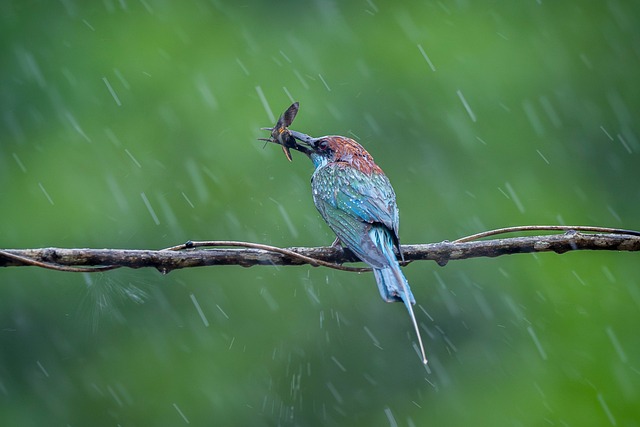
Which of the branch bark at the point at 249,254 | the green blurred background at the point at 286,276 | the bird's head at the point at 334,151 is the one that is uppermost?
the branch bark at the point at 249,254

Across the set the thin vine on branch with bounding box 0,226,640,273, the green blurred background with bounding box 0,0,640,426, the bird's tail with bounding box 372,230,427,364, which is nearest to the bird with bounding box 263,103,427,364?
the bird's tail with bounding box 372,230,427,364

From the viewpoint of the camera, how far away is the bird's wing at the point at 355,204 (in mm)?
3193

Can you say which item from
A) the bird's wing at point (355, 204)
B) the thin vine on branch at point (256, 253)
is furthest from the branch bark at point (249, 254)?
the bird's wing at point (355, 204)

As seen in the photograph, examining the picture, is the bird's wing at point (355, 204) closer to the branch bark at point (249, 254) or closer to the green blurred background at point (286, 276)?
the branch bark at point (249, 254)

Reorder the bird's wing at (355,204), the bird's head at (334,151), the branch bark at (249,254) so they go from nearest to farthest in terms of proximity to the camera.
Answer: the branch bark at (249,254)
the bird's wing at (355,204)
the bird's head at (334,151)

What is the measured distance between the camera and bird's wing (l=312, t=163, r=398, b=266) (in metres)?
3.19

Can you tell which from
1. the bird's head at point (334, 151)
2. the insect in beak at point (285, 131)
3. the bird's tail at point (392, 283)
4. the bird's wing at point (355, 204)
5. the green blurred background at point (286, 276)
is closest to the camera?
the bird's tail at point (392, 283)

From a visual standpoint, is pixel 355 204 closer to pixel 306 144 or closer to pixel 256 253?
pixel 306 144

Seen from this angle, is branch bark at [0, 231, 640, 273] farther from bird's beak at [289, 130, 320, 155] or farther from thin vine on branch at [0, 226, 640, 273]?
bird's beak at [289, 130, 320, 155]

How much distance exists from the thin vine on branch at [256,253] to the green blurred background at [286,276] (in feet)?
16.3

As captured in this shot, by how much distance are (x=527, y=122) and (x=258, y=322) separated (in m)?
3.41

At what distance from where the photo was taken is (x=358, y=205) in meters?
3.54

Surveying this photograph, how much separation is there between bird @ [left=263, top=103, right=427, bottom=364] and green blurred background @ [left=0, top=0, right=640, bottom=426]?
3.70 metres

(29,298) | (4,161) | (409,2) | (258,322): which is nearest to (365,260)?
(258,322)
